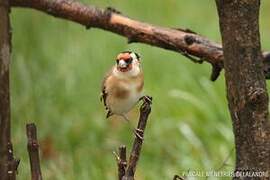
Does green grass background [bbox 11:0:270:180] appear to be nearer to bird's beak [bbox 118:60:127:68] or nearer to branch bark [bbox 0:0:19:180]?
bird's beak [bbox 118:60:127:68]

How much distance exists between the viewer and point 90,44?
503cm

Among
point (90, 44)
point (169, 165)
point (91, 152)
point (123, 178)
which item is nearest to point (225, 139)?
point (169, 165)

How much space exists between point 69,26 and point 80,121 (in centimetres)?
88

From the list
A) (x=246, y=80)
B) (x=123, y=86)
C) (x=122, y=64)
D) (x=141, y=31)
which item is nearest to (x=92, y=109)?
(x=141, y=31)

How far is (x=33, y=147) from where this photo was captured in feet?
5.30

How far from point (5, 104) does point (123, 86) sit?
2.22 feet

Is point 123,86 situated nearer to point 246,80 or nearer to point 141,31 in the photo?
point 141,31

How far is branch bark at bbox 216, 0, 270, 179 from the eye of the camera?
172cm

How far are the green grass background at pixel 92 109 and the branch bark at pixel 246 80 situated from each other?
160cm

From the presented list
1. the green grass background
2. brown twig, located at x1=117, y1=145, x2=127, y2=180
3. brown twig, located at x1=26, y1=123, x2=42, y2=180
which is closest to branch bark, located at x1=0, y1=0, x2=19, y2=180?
brown twig, located at x1=26, y1=123, x2=42, y2=180

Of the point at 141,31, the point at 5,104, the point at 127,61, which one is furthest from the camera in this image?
the point at 141,31

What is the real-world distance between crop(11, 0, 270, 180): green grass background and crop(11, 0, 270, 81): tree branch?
3.03 ft

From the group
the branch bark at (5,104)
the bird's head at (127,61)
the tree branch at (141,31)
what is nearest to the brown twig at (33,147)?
the branch bark at (5,104)

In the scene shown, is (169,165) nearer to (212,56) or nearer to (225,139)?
(225,139)
